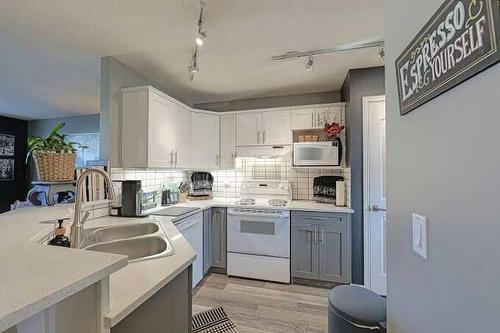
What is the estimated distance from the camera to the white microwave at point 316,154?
118 inches

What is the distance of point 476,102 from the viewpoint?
0.49 metres

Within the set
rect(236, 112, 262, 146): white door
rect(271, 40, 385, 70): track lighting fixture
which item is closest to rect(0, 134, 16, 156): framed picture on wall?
rect(236, 112, 262, 146): white door

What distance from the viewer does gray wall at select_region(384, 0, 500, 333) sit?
464 mm

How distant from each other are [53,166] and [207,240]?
5.83 ft

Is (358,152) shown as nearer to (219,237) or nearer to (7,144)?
(219,237)

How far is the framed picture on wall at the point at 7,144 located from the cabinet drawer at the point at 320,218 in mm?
6151

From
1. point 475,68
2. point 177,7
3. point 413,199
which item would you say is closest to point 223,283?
point 413,199

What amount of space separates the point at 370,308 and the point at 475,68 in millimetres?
1228

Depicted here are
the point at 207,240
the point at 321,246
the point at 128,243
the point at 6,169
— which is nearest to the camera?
the point at 128,243

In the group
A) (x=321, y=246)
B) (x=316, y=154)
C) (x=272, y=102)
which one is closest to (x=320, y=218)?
(x=321, y=246)

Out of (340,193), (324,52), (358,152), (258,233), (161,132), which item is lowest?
(258,233)

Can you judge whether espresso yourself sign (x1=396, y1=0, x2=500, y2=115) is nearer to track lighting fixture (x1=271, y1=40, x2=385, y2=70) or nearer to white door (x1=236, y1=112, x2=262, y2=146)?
track lighting fixture (x1=271, y1=40, x2=385, y2=70)

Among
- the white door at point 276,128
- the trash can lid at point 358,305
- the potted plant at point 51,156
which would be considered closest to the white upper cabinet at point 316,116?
the white door at point 276,128

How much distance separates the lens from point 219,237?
3074 mm
